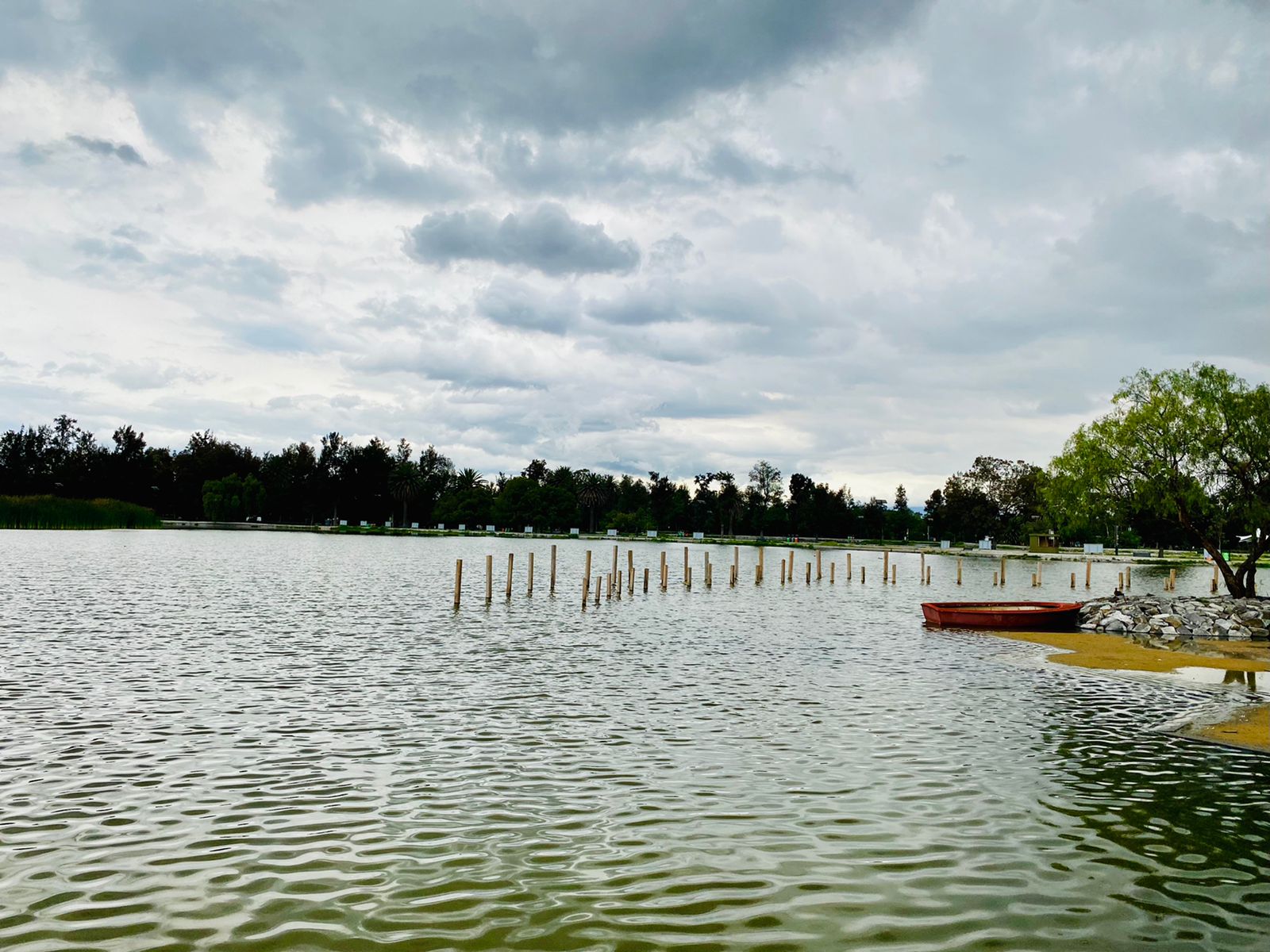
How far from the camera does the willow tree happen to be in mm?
39500

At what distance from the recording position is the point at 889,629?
37.1 metres

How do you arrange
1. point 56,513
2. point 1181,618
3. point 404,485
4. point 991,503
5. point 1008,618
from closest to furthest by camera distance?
1. point 1181,618
2. point 1008,618
3. point 56,513
4. point 991,503
5. point 404,485

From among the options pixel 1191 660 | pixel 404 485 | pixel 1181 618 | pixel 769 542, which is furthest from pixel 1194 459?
pixel 404 485

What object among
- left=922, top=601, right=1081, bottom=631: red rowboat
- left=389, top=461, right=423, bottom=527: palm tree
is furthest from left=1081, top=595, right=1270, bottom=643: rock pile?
left=389, top=461, right=423, bottom=527: palm tree

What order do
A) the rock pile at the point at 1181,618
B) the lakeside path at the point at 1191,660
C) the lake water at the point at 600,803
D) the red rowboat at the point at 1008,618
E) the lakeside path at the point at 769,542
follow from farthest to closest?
the lakeside path at the point at 769,542, the red rowboat at the point at 1008,618, the rock pile at the point at 1181,618, the lakeside path at the point at 1191,660, the lake water at the point at 600,803

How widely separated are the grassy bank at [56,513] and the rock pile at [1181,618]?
107 meters

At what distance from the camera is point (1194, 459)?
40.8m

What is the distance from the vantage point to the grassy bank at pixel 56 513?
327 feet

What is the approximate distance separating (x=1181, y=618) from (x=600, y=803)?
33110mm

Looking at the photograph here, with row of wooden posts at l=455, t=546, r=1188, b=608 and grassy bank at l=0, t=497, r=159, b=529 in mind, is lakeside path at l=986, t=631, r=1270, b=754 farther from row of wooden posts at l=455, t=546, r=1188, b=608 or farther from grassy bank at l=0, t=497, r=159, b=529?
grassy bank at l=0, t=497, r=159, b=529

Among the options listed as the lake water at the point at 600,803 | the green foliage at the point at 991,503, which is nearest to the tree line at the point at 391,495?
the green foliage at the point at 991,503

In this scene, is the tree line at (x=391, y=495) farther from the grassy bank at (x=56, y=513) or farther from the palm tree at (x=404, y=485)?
the grassy bank at (x=56, y=513)

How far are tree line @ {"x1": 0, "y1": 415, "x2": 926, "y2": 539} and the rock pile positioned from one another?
470 ft

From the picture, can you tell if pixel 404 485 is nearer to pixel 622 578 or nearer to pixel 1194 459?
pixel 622 578
